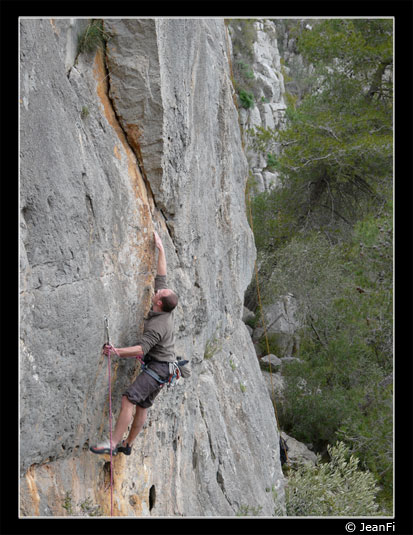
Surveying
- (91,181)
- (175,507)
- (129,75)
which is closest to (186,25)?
(129,75)

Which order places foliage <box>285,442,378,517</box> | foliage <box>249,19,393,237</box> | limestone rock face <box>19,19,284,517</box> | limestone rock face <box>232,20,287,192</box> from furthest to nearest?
limestone rock face <box>232,20,287,192</box>
foliage <box>249,19,393,237</box>
foliage <box>285,442,378,517</box>
limestone rock face <box>19,19,284,517</box>

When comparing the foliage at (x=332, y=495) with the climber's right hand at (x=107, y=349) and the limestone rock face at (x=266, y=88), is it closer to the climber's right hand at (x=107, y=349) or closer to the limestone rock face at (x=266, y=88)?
the climber's right hand at (x=107, y=349)

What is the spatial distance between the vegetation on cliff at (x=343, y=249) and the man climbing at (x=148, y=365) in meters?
7.53

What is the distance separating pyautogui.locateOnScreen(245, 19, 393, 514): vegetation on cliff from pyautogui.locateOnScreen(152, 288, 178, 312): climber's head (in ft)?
25.2

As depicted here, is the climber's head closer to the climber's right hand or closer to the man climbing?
the man climbing

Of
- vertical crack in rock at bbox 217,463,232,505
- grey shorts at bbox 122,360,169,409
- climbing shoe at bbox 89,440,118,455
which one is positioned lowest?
vertical crack in rock at bbox 217,463,232,505

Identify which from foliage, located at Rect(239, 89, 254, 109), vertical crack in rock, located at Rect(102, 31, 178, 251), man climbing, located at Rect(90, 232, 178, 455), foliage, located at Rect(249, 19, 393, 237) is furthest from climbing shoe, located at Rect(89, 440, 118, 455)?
foliage, located at Rect(239, 89, 254, 109)

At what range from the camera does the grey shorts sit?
4195 millimetres

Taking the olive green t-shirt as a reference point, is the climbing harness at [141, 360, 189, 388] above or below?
below

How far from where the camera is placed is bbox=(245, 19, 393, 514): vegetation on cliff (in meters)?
11.4

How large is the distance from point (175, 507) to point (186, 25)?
16.4 feet

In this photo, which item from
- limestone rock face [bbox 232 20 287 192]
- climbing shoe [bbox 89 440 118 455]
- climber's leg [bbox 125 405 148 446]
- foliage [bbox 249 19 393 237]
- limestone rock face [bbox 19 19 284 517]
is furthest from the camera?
limestone rock face [bbox 232 20 287 192]

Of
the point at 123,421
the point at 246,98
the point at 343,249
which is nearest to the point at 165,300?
the point at 123,421

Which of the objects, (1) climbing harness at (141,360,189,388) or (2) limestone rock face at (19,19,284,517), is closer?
(2) limestone rock face at (19,19,284,517)
